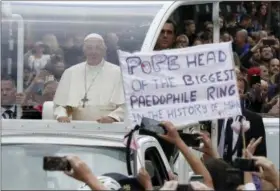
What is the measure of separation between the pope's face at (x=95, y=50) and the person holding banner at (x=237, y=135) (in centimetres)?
115

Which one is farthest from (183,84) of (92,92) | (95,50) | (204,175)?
(204,175)

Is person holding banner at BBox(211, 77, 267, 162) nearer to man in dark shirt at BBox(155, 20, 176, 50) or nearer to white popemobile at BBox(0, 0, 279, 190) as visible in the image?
white popemobile at BBox(0, 0, 279, 190)

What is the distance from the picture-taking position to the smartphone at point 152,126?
6.66m

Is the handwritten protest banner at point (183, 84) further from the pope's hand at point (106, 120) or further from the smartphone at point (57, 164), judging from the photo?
the smartphone at point (57, 164)

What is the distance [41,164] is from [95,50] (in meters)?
2.22

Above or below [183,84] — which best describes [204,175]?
below

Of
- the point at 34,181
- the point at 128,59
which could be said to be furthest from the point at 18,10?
the point at 34,181

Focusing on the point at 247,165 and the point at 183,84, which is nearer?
the point at 247,165

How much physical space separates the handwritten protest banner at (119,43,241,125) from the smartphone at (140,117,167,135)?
337mm

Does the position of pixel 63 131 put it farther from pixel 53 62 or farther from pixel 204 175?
pixel 204 175

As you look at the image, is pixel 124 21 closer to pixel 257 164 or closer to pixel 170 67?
pixel 170 67

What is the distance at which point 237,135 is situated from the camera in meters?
8.27

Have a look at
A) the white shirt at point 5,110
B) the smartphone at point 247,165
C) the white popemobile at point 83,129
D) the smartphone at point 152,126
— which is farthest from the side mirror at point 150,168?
the white shirt at point 5,110

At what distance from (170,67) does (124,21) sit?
1912 mm
